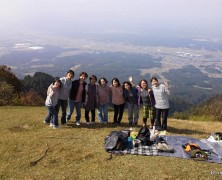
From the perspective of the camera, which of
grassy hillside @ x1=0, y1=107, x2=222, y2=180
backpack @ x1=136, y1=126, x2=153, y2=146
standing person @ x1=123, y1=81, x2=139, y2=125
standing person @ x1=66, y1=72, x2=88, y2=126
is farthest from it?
standing person @ x1=123, y1=81, x2=139, y2=125

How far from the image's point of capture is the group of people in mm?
13477

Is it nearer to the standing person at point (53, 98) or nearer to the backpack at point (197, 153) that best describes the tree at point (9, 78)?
the standing person at point (53, 98)

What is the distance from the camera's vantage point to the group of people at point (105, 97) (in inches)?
531

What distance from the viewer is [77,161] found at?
1024 centimetres

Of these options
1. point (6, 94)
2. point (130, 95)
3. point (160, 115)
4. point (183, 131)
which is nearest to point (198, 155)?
point (160, 115)

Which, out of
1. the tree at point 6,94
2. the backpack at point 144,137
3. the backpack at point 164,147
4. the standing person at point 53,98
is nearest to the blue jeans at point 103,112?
the standing person at point 53,98

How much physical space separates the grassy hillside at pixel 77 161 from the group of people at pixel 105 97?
121cm

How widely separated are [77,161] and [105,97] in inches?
186

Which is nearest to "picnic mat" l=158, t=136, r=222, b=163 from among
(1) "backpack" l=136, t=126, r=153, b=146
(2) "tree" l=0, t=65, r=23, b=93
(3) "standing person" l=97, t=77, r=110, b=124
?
A: (1) "backpack" l=136, t=126, r=153, b=146

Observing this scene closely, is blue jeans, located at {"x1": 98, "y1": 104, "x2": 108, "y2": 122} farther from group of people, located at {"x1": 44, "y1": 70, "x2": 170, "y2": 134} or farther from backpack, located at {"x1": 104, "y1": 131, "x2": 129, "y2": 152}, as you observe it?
backpack, located at {"x1": 104, "y1": 131, "x2": 129, "y2": 152}

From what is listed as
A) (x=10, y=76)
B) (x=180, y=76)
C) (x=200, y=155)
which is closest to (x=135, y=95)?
(x=200, y=155)

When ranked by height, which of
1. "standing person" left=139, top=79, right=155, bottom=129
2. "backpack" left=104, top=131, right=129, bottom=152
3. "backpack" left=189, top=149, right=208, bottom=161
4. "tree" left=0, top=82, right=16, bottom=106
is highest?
"standing person" left=139, top=79, right=155, bottom=129

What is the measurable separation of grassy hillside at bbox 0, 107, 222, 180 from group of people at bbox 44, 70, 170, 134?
1.21 metres

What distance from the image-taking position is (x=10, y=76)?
32.9m
